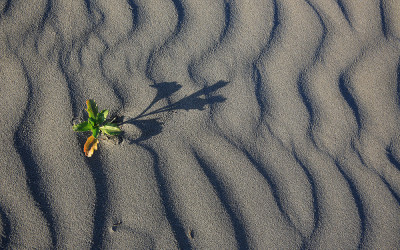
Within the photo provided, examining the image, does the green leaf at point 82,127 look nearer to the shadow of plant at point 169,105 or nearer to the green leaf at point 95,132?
the green leaf at point 95,132

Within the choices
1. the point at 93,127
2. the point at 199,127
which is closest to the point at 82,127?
the point at 93,127

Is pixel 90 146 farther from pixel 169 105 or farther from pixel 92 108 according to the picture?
pixel 169 105

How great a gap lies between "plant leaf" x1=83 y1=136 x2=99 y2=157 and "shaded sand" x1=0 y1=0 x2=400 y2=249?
0.14 ft

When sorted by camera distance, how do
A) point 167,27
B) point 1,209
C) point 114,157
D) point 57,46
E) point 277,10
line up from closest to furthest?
1. point 1,209
2. point 114,157
3. point 57,46
4. point 167,27
5. point 277,10

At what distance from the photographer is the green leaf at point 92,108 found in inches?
47.5

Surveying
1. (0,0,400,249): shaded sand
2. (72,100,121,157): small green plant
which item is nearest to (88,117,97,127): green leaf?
(72,100,121,157): small green plant

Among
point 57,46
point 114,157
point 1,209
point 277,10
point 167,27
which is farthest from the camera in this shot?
point 277,10

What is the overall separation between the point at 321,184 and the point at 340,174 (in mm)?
112

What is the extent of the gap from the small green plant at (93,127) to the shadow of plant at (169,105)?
9cm

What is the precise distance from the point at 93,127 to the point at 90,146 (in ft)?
0.27

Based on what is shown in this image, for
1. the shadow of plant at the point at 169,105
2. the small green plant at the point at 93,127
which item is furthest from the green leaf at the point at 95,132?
the shadow of plant at the point at 169,105

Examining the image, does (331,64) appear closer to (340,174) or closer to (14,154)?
(340,174)

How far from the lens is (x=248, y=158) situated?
1299mm

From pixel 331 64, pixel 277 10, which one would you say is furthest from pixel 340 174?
pixel 277 10
